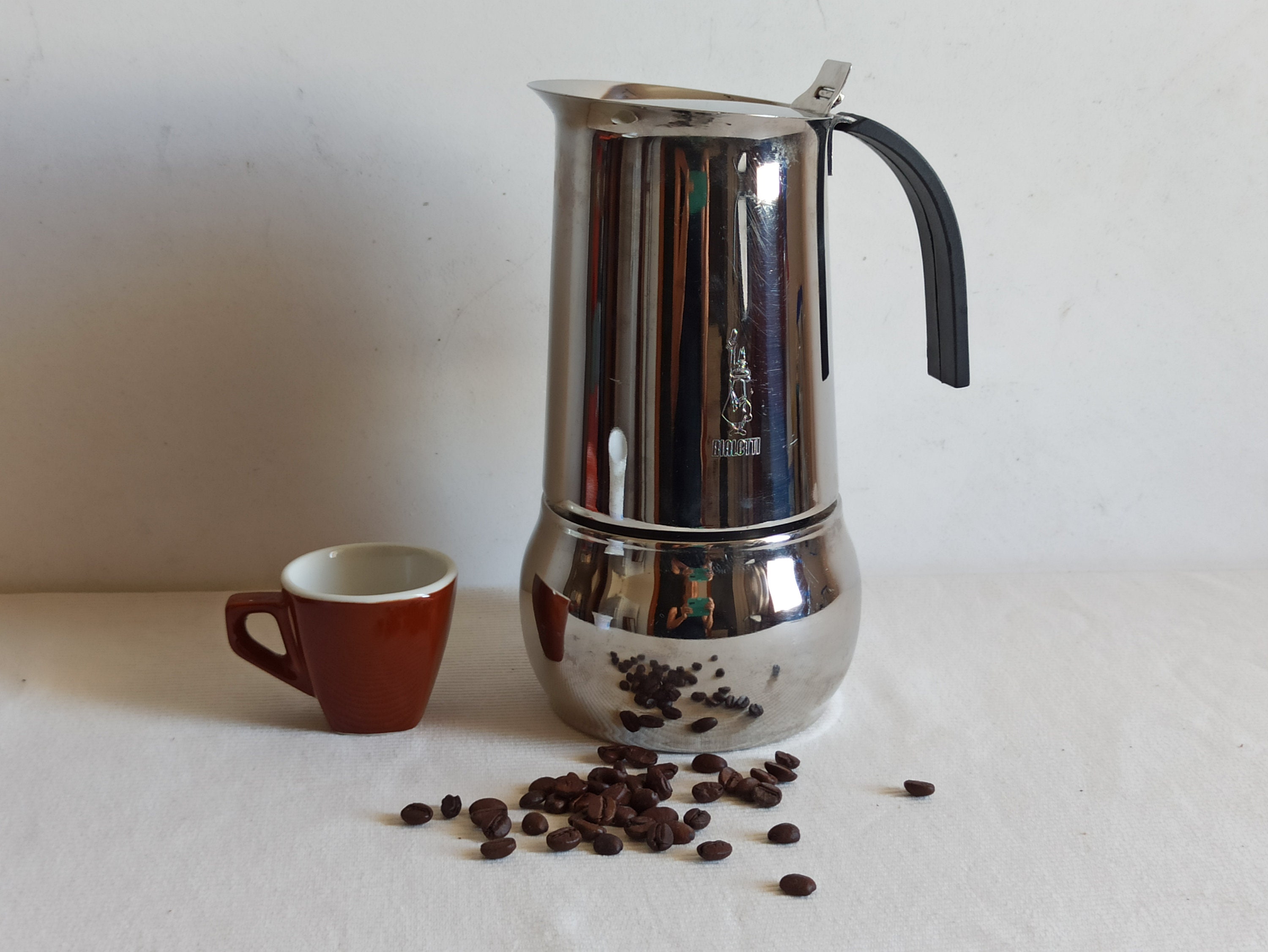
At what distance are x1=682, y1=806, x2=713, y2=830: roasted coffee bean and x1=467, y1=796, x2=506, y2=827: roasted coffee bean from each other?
0.08m

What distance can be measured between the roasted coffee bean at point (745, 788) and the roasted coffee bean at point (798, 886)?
0.07 metres

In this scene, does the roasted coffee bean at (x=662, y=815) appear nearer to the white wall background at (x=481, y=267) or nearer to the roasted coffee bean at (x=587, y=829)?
the roasted coffee bean at (x=587, y=829)

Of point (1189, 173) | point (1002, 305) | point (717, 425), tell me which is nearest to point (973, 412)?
point (1002, 305)

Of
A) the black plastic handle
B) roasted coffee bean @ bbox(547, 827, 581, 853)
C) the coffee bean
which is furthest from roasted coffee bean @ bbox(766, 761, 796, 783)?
the black plastic handle

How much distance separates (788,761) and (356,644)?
0.23 metres

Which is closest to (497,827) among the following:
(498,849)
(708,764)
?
(498,849)

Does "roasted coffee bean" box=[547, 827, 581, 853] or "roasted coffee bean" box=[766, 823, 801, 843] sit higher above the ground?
"roasted coffee bean" box=[766, 823, 801, 843]

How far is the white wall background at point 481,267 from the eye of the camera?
0.67 metres

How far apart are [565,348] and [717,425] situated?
3.6 inches

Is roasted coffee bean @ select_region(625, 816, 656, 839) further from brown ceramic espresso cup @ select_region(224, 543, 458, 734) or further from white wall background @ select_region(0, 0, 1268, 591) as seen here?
white wall background @ select_region(0, 0, 1268, 591)

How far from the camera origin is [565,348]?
54cm

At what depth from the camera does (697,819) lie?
1.60 ft

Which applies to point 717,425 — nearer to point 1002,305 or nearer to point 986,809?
point 986,809

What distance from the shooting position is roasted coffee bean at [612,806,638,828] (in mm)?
490
